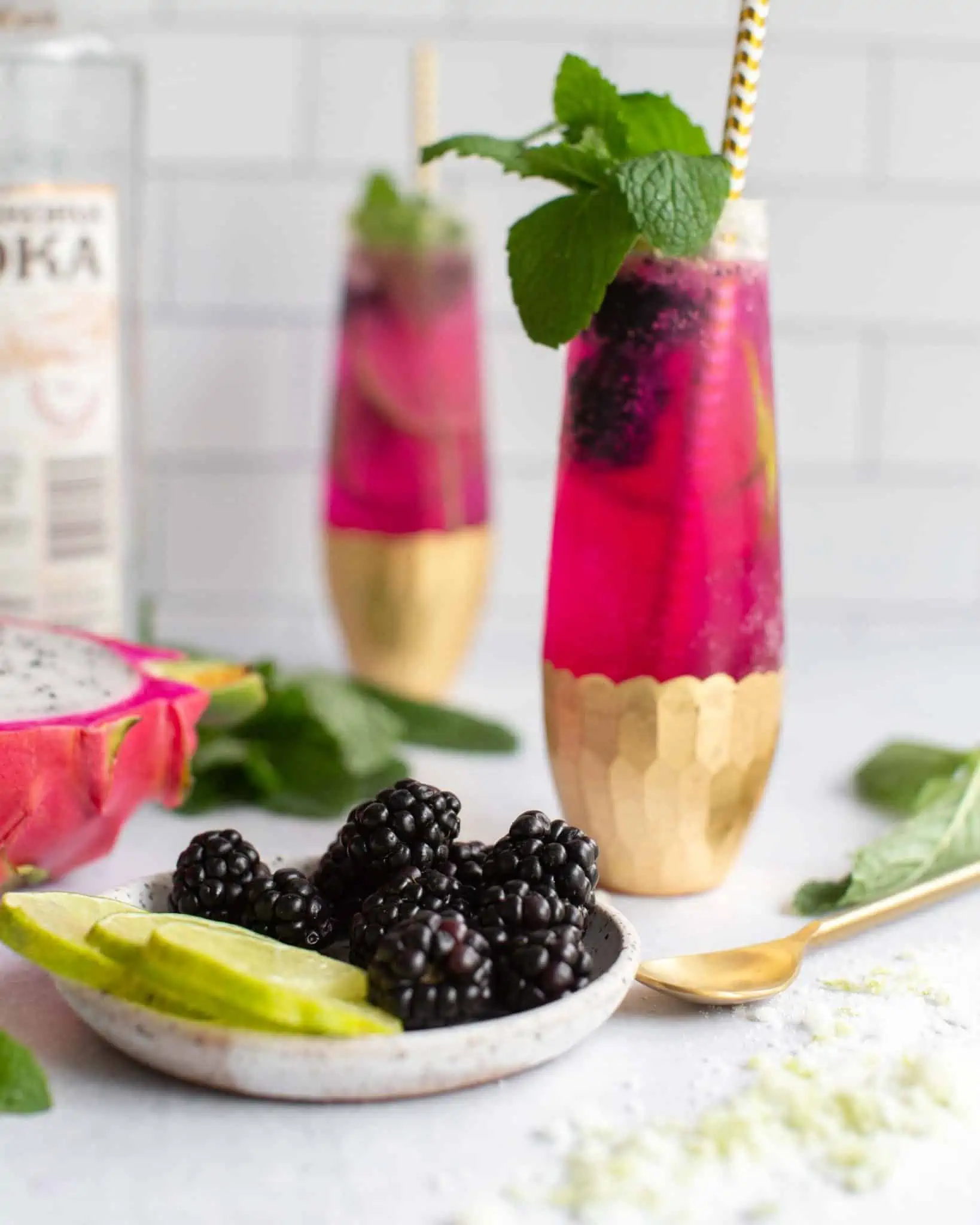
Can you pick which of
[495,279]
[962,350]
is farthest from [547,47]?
[962,350]

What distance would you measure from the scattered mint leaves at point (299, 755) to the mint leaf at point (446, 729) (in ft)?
0.30

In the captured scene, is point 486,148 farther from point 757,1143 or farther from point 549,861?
point 757,1143

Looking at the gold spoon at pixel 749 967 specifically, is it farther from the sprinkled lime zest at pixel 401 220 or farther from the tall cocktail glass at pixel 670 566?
the sprinkled lime zest at pixel 401 220

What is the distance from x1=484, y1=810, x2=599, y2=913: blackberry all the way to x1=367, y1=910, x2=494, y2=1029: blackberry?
0.07m

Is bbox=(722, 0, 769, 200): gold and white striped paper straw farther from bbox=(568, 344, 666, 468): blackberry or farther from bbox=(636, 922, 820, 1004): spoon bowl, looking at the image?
bbox=(636, 922, 820, 1004): spoon bowl

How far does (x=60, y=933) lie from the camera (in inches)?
22.7

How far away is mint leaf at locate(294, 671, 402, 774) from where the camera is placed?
0.92 m

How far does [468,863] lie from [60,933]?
0.17m

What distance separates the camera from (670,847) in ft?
2.57

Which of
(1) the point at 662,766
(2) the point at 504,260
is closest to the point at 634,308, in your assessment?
(1) the point at 662,766

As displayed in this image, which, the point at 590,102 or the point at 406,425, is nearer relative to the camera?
the point at 590,102

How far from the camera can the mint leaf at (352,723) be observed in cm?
92

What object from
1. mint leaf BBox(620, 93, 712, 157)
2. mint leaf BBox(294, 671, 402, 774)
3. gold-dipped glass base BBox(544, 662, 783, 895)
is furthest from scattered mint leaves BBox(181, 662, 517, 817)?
mint leaf BBox(620, 93, 712, 157)

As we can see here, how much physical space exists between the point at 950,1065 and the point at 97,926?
0.32 meters
